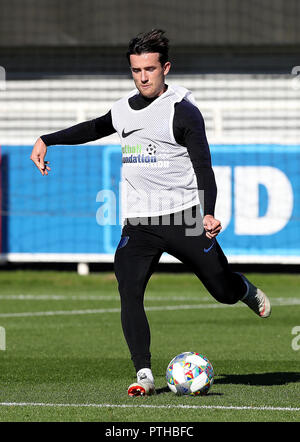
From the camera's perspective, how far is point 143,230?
782 centimetres

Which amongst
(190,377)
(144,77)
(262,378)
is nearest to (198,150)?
(144,77)

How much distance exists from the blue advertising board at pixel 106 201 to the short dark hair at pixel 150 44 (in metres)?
9.58

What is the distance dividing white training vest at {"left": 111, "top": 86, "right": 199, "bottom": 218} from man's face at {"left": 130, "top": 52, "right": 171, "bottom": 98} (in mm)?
103

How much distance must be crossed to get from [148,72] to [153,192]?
2.61 feet

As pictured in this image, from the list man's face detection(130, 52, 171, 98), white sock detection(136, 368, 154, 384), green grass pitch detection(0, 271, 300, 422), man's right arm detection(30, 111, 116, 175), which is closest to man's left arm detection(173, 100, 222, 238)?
man's face detection(130, 52, 171, 98)

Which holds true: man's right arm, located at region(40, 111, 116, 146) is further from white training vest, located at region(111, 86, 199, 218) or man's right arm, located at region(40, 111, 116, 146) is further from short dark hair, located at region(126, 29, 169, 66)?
short dark hair, located at region(126, 29, 169, 66)

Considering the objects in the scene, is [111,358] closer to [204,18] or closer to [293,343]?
[293,343]

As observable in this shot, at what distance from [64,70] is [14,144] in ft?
17.2

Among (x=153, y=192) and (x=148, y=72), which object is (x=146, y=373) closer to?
(x=153, y=192)

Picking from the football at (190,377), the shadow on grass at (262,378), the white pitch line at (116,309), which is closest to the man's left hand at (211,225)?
the football at (190,377)

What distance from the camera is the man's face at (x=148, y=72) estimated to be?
7.57 meters

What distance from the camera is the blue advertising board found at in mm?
17328

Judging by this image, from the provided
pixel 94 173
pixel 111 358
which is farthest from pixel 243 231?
pixel 111 358

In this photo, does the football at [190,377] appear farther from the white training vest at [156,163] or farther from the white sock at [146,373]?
the white training vest at [156,163]
